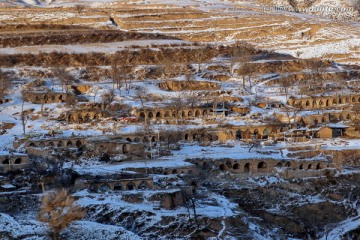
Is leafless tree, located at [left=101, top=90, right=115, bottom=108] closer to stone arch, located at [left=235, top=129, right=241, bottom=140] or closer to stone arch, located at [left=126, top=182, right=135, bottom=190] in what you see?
stone arch, located at [left=235, top=129, right=241, bottom=140]

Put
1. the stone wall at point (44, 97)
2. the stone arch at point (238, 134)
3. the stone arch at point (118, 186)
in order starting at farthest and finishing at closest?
the stone wall at point (44, 97), the stone arch at point (238, 134), the stone arch at point (118, 186)

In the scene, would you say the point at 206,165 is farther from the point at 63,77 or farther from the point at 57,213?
the point at 63,77

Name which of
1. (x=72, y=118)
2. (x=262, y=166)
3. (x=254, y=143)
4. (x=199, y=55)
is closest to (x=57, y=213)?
(x=262, y=166)

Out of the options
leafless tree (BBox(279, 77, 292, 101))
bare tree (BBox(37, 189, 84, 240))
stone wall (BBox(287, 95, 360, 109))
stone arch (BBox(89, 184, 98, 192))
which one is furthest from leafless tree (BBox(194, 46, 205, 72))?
bare tree (BBox(37, 189, 84, 240))

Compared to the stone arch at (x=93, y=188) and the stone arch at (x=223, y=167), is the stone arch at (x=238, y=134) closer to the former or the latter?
the stone arch at (x=223, y=167)

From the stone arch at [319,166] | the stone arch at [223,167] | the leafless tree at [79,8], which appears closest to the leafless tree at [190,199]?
the stone arch at [223,167]

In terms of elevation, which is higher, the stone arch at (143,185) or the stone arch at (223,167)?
the stone arch at (143,185)

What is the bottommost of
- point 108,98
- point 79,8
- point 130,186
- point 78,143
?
point 130,186

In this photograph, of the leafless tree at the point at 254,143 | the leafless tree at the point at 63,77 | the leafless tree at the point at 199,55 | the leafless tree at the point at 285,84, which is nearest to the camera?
the leafless tree at the point at 254,143

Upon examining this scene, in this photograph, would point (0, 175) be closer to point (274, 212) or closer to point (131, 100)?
point (274, 212)

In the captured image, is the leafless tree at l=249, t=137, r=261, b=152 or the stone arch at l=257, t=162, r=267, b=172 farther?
the leafless tree at l=249, t=137, r=261, b=152

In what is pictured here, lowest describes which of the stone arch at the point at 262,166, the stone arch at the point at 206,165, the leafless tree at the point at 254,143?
the stone arch at the point at 262,166

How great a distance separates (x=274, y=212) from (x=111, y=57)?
42841 millimetres

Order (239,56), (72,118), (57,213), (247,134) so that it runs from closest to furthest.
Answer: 1. (57,213)
2. (247,134)
3. (72,118)
4. (239,56)
